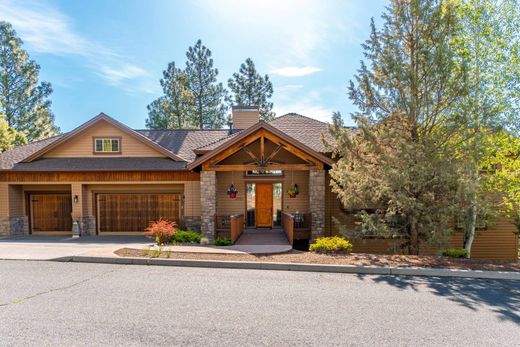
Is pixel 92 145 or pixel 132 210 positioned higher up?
pixel 92 145

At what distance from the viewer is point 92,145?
14867 millimetres

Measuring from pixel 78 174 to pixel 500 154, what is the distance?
1777 centimetres

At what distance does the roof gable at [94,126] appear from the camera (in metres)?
14.3

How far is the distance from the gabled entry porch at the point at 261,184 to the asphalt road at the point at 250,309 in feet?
15.9

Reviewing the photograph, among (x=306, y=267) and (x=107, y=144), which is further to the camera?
(x=107, y=144)

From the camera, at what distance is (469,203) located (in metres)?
8.98

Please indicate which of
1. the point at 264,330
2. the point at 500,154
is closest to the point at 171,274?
the point at 264,330

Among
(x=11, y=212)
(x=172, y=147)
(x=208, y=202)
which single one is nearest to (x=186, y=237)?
(x=208, y=202)

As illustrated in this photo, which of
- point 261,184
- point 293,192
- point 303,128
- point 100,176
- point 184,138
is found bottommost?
point 293,192

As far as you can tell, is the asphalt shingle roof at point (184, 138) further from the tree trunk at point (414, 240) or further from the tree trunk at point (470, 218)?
the tree trunk at point (470, 218)

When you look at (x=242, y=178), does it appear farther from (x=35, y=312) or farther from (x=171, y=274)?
(x=35, y=312)

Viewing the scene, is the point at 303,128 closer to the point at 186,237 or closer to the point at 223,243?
the point at 223,243

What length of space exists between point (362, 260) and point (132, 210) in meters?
11.4

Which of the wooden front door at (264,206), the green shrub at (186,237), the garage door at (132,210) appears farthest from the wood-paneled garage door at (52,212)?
the wooden front door at (264,206)
